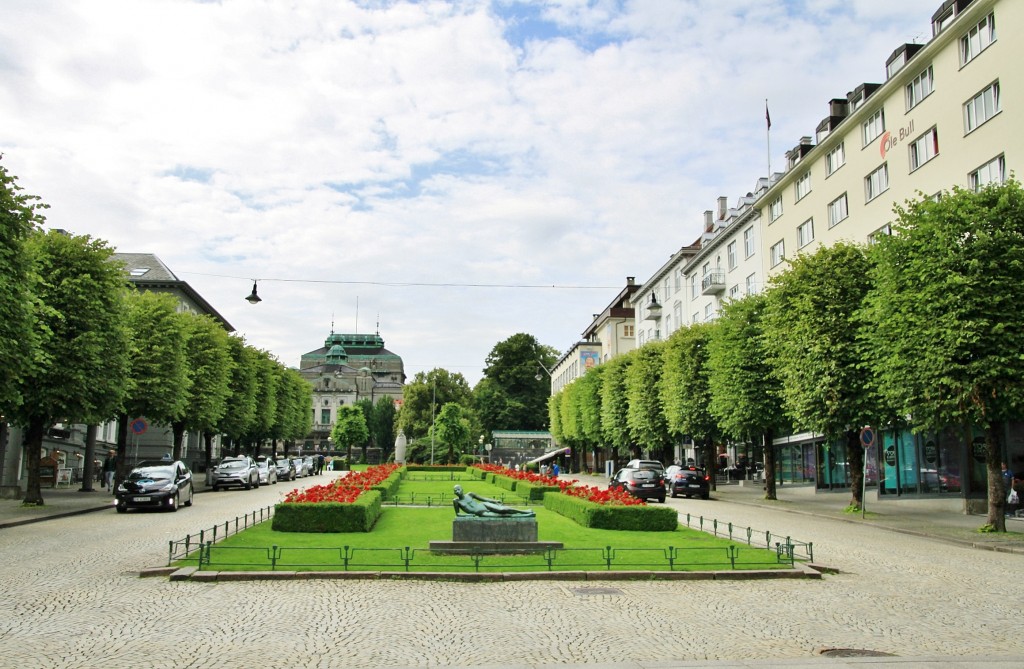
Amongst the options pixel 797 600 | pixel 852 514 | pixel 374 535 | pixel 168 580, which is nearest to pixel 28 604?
pixel 168 580

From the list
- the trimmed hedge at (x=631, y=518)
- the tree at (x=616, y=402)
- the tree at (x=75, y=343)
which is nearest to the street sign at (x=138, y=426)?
the tree at (x=75, y=343)

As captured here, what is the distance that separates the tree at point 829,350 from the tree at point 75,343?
2478cm

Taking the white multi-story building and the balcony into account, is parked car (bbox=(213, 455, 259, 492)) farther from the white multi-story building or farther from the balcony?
the balcony

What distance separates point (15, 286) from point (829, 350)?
2527 centimetres

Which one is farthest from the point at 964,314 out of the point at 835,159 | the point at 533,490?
the point at 835,159

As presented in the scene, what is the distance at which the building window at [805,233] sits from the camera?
4359 cm

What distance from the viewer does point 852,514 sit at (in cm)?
2902

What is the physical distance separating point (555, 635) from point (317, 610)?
3388 millimetres

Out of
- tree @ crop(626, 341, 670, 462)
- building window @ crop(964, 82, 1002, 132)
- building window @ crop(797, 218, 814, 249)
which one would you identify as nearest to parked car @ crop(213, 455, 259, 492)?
tree @ crop(626, 341, 670, 462)

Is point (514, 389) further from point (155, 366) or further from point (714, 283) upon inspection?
point (155, 366)

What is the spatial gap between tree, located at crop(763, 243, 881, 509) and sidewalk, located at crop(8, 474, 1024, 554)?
2200 millimetres

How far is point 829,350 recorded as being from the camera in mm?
29109

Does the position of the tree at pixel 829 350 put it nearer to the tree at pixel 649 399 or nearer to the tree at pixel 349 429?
the tree at pixel 649 399

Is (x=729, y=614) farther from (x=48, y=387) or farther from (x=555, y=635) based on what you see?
(x=48, y=387)
